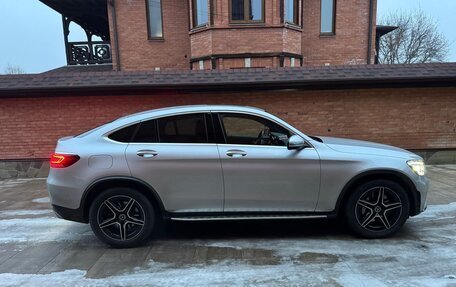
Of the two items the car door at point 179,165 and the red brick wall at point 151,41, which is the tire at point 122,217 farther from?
the red brick wall at point 151,41

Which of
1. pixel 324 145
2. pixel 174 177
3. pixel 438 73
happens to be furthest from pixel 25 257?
pixel 438 73

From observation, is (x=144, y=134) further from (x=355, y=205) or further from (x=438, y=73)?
(x=438, y=73)

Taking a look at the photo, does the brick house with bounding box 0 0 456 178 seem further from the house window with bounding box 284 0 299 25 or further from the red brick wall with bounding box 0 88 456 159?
the house window with bounding box 284 0 299 25

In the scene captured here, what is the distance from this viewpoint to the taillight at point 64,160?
13.5 ft

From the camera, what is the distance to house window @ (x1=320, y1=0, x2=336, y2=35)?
45.8 ft

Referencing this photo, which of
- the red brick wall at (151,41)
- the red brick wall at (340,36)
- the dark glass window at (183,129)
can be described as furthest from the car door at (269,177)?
the red brick wall at (151,41)

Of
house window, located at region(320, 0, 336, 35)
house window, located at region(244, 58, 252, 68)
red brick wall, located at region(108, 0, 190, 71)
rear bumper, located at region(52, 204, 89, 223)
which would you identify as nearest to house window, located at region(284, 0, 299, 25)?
house window, located at region(320, 0, 336, 35)

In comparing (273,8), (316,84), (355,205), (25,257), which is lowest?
(25,257)

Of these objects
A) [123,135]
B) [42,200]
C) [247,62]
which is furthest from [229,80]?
[42,200]

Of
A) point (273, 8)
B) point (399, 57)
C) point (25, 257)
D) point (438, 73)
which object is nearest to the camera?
point (25, 257)

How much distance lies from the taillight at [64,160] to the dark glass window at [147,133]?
703mm

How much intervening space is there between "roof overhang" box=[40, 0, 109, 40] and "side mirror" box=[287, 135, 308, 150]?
13755 mm

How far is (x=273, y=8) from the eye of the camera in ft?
38.7

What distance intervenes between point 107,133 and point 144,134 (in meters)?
0.44
